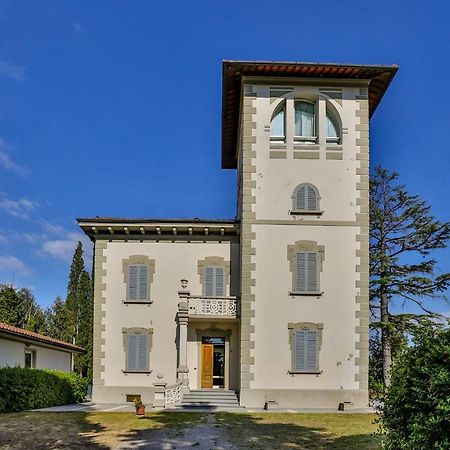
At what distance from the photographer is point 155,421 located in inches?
586

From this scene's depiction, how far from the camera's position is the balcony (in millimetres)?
21062

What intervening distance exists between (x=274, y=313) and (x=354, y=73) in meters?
9.62

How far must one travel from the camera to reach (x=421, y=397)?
6570 mm

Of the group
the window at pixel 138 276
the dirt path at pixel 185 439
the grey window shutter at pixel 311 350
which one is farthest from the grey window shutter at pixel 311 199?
the dirt path at pixel 185 439

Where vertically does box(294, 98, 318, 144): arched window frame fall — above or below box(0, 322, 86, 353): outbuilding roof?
above

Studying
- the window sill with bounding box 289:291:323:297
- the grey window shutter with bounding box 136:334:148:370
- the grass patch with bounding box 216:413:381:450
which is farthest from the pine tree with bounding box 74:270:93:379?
the grass patch with bounding box 216:413:381:450

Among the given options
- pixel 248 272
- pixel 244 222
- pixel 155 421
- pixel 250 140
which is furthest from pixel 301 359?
pixel 250 140

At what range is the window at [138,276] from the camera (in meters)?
22.2

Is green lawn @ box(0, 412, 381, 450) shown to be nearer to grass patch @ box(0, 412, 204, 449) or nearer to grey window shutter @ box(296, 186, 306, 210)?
grass patch @ box(0, 412, 204, 449)

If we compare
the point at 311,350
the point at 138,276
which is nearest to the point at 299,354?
the point at 311,350

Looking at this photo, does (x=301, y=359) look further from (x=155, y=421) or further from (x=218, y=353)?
(x=155, y=421)

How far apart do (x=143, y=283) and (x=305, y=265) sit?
269 inches

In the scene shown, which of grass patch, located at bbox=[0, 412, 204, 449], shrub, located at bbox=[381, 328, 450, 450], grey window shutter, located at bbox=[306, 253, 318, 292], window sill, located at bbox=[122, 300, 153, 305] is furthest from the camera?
window sill, located at bbox=[122, 300, 153, 305]

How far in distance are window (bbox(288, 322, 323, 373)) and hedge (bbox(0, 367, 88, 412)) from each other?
364 inches
